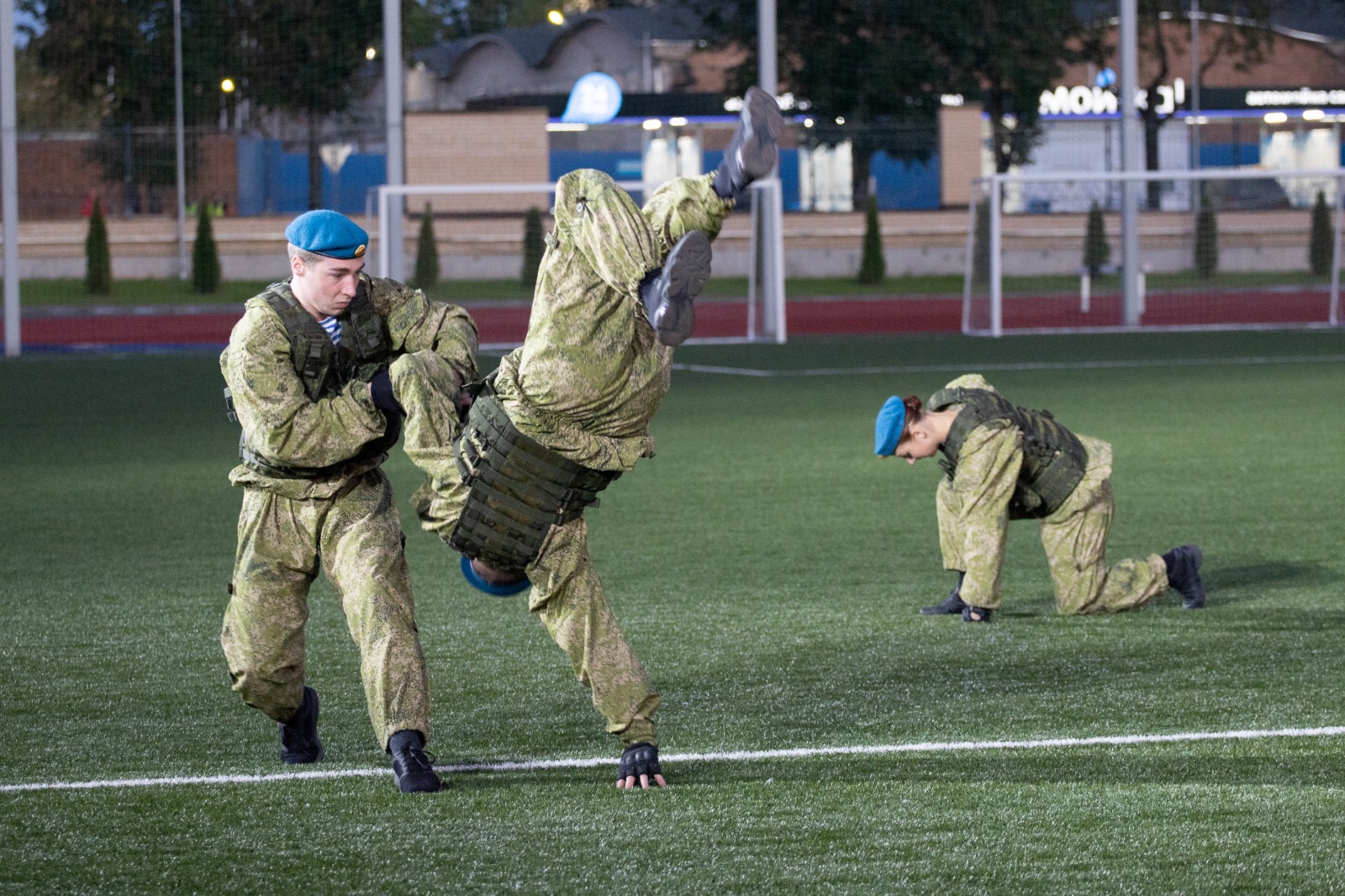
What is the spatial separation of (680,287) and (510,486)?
3.34 feet

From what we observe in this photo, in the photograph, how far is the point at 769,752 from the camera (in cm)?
574

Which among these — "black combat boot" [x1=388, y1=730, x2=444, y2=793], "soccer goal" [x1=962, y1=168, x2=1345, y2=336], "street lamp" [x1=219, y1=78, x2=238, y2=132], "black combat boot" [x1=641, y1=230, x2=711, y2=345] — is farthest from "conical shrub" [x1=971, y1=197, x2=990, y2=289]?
"black combat boot" [x1=641, y1=230, x2=711, y2=345]

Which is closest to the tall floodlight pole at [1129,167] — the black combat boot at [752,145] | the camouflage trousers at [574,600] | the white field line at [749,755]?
the white field line at [749,755]

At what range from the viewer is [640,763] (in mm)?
5227

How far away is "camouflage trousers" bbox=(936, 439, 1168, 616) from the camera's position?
7.96 m

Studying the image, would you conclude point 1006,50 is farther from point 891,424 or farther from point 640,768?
point 640,768

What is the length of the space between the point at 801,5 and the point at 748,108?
3303 centimetres

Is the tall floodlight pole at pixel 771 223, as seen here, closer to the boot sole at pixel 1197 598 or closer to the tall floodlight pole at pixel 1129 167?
the tall floodlight pole at pixel 1129 167

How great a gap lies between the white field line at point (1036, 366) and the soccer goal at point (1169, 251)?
6505 millimetres

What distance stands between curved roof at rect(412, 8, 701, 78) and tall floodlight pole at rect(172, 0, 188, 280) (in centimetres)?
1775

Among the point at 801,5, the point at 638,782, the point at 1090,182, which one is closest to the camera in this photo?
the point at 638,782

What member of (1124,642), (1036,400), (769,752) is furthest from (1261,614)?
(1036,400)

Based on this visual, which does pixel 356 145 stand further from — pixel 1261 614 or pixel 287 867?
pixel 287 867

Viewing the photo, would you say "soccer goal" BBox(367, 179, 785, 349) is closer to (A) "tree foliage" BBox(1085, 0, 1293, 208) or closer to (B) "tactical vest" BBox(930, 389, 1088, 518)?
(A) "tree foliage" BBox(1085, 0, 1293, 208)
